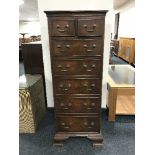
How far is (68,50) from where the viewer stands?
1.62 m

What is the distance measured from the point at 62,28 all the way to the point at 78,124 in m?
1.10

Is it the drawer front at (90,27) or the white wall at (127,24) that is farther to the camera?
the white wall at (127,24)

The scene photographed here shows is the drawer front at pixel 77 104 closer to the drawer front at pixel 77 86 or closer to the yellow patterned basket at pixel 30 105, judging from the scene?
the drawer front at pixel 77 86

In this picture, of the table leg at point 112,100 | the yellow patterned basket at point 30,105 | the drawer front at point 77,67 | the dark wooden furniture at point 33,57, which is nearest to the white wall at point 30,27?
the dark wooden furniture at point 33,57

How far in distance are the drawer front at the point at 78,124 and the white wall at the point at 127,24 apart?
201 inches

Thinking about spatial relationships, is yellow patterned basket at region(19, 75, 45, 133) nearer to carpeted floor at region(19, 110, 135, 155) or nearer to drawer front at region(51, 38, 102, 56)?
carpeted floor at region(19, 110, 135, 155)

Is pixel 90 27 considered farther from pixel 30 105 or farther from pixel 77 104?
pixel 30 105

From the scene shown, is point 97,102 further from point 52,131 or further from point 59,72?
point 52,131

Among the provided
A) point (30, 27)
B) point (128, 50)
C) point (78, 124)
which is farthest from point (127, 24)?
point (30, 27)

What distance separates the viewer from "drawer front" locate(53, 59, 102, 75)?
1.65m

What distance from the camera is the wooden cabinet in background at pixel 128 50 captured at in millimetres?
5762

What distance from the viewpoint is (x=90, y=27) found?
154cm
